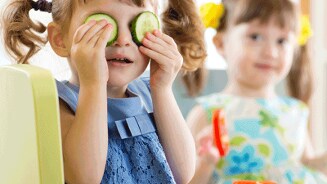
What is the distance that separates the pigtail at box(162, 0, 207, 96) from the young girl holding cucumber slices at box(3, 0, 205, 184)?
12 centimetres

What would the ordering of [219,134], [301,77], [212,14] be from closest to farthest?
[219,134] < [212,14] < [301,77]

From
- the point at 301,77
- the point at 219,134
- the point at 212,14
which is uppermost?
the point at 212,14

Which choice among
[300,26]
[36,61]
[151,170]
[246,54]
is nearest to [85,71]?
[151,170]

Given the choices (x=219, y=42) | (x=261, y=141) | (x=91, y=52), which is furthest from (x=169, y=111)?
(x=219, y=42)

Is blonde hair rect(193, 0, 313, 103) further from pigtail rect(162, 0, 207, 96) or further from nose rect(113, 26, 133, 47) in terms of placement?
nose rect(113, 26, 133, 47)

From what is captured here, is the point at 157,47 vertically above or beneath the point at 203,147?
above

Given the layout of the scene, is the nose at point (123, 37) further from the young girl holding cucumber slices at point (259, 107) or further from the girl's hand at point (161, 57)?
the young girl holding cucumber slices at point (259, 107)

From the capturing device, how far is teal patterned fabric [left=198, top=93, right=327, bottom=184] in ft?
6.00

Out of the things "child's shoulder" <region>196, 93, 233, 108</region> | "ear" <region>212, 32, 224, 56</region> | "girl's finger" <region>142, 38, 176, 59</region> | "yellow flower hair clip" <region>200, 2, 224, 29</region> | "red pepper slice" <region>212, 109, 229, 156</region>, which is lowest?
"child's shoulder" <region>196, 93, 233, 108</region>

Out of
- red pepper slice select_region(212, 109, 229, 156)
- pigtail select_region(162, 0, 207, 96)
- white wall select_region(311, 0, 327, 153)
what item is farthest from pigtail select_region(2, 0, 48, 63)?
white wall select_region(311, 0, 327, 153)

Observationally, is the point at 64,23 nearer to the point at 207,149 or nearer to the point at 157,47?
the point at 157,47

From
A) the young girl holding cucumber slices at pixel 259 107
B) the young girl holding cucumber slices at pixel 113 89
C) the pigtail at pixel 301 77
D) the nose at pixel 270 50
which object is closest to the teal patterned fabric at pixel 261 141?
the young girl holding cucumber slices at pixel 259 107

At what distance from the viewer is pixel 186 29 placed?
1104 millimetres

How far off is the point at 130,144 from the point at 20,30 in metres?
0.25
